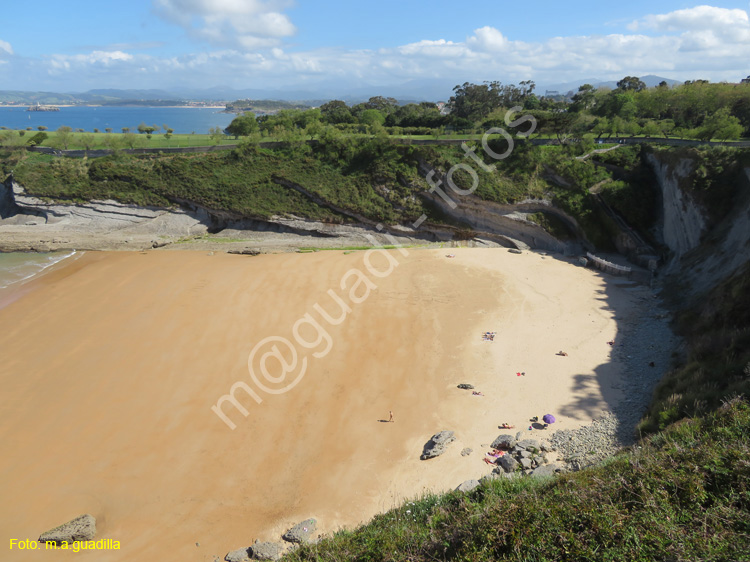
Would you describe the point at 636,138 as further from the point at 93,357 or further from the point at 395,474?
the point at 93,357

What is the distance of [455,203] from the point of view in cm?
3209

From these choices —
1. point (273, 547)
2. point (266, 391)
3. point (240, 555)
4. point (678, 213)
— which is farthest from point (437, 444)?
point (678, 213)

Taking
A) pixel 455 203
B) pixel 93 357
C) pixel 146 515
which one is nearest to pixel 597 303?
pixel 455 203

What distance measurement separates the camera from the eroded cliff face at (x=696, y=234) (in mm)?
19031

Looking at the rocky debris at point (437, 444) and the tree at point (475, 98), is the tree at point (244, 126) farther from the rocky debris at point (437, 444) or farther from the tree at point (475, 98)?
the rocky debris at point (437, 444)

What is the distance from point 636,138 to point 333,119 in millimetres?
37334

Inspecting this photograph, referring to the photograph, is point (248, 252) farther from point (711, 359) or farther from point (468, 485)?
point (711, 359)

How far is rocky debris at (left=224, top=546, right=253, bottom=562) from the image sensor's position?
10047 mm

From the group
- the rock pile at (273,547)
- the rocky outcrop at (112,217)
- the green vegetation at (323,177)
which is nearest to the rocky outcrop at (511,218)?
the green vegetation at (323,177)

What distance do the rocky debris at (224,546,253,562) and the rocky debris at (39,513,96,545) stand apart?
4142 millimetres

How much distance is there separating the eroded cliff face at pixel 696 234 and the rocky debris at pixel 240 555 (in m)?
22.0

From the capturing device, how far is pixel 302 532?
1053 cm

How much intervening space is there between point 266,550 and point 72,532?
218 inches

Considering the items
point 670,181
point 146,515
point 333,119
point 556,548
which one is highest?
point 333,119
